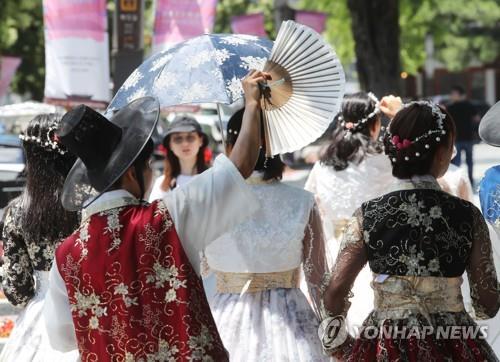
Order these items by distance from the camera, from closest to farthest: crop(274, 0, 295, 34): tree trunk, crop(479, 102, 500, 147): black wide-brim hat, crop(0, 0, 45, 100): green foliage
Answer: crop(479, 102, 500, 147): black wide-brim hat → crop(274, 0, 295, 34): tree trunk → crop(0, 0, 45, 100): green foliage

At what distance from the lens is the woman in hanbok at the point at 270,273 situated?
15.0ft

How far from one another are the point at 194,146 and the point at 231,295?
3.35 m

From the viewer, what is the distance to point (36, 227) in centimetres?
434

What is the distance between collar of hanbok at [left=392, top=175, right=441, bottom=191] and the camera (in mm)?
3598

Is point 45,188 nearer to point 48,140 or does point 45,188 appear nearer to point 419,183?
point 48,140

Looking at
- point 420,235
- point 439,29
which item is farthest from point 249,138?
point 439,29

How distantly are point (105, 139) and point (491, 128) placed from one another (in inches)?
69.3

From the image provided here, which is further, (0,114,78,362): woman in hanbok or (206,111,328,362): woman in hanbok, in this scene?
(206,111,328,362): woman in hanbok

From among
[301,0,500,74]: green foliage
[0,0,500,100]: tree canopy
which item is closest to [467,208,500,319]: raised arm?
[301,0,500,74]: green foliage

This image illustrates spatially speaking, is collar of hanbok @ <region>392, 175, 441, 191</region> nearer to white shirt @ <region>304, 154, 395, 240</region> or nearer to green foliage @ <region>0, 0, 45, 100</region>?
white shirt @ <region>304, 154, 395, 240</region>

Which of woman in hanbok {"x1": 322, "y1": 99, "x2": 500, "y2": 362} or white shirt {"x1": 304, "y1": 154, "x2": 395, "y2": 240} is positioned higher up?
woman in hanbok {"x1": 322, "y1": 99, "x2": 500, "y2": 362}

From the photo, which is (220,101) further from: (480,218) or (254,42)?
(480,218)

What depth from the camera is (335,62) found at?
3.65 m

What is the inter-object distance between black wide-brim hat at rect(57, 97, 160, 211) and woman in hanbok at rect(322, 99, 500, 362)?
0.90m
